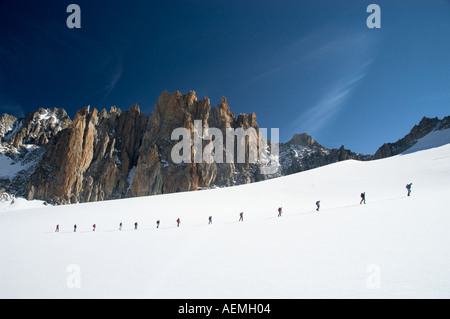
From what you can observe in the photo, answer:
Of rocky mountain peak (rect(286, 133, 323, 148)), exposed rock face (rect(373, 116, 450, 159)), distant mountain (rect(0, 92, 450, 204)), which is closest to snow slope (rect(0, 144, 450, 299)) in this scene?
distant mountain (rect(0, 92, 450, 204))

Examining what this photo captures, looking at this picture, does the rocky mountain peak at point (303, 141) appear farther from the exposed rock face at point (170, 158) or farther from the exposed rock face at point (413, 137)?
the exposed rock face at point (170, 158)

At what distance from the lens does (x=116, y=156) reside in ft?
330

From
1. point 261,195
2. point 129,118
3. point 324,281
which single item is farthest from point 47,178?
point 324,281

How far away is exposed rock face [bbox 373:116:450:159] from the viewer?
403 ft

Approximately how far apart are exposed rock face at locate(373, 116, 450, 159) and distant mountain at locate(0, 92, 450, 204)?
2298 mm

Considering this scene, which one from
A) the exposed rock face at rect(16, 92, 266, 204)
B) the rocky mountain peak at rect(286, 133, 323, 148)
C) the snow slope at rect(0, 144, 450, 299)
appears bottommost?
the snow slope at rect(0, 144, 450, 299)

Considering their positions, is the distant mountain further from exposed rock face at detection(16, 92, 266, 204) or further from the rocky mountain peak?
the rocky mountain peak

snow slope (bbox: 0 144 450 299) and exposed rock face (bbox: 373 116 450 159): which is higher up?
exposed rock face (bbox: 373 116 450 159)

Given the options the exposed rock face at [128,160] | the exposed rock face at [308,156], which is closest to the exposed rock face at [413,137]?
the exposed rock face at [308,156]

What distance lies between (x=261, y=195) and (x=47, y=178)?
105295 millimetres

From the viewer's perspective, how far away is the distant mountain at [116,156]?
290 ft

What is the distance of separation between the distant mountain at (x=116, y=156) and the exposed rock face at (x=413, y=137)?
2298mm
